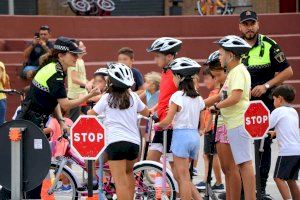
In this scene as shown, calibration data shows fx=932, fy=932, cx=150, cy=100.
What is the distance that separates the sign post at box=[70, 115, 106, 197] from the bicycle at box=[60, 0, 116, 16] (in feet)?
45.9

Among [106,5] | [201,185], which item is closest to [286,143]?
[201,185]

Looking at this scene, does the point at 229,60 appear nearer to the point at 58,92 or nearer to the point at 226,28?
the point at 58,92

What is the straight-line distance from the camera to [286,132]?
1056cm

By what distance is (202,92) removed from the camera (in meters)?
18.8

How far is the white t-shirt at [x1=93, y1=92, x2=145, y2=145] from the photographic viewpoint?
9.36m

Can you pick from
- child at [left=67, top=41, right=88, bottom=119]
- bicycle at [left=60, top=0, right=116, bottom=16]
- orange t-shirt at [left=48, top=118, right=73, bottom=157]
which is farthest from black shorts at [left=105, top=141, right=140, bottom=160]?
bicycle at [left=60, top=0, right=116, bottom=16]

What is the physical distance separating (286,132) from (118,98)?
87.6 inches

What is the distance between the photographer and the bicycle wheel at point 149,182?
10.1m

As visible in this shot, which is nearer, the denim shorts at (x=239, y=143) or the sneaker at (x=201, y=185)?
the denim shorts at (x=239, y=143)

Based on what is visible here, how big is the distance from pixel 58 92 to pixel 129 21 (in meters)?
10.7

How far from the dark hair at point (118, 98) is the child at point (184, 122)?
1.68 ft

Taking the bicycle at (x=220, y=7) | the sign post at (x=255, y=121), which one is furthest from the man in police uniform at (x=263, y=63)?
the bicycle at (x=220, y=7)

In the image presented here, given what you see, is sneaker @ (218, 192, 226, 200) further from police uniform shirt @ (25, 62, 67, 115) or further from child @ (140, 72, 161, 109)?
police uniform shirt @ (25, 62, 67, 115)

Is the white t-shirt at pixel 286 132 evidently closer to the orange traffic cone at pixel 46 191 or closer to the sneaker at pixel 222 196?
the sneaker at pixel 222 196
